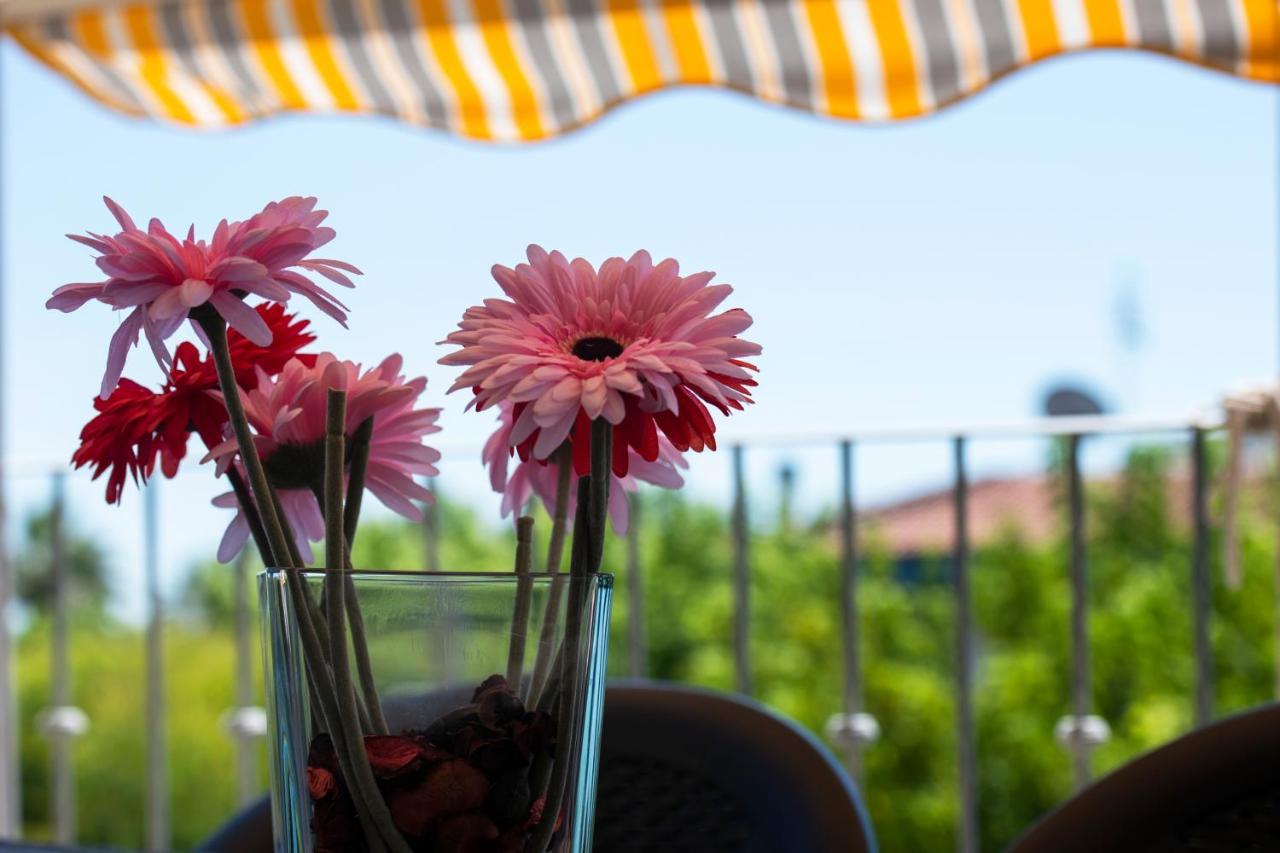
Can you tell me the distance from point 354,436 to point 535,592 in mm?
116

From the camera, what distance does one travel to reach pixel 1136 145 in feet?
71.8

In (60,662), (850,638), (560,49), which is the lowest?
(60,662)

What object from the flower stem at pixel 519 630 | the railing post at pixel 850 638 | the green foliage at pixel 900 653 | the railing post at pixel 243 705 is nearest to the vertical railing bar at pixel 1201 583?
the railing post at pixel 850 638

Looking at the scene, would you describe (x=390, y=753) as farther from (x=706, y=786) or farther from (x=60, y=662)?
(x=60, y=662)

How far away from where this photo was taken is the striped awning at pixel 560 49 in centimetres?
235

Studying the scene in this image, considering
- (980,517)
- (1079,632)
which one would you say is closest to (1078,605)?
(1079,632)

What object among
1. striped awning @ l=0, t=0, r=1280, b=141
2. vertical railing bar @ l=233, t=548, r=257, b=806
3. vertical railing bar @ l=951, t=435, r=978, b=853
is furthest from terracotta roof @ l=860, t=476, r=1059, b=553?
vertical railing bar @ l=233, t=548, r=257, b=806

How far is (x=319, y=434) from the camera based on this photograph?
56 centimetres

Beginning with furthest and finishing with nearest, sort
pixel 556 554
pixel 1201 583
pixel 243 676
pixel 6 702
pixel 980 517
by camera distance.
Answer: pixel 980 517, pixel 6 702, pixel 243 676, pixel 1201 583, pixel 556 554

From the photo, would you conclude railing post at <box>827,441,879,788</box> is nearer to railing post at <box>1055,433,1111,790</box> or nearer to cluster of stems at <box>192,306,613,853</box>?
railing post at <box>1055,433,1111,790</box>

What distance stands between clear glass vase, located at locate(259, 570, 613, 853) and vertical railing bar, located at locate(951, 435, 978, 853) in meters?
1.85

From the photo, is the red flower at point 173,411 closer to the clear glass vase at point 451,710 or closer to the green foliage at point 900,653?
the clear glass vase at point 451,710

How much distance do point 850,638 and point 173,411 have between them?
1.89 meters

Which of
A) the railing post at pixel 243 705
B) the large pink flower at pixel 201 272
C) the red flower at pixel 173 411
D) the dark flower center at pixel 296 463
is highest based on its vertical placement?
the large pink flower at pixel 201 272
